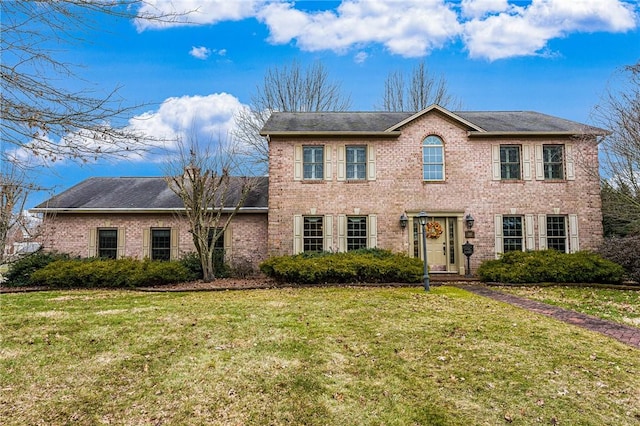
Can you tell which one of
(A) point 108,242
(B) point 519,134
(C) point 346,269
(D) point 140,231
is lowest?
(C) point 346,269

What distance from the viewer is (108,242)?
49.1 feet

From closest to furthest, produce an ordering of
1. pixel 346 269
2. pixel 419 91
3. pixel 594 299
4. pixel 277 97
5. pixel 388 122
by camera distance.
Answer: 1. pixel 594 299
2. pixel 346 269
3. pixel 388 122
4. pixel 277 97
5. pixel 419 91

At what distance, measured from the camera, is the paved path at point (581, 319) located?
618 cm

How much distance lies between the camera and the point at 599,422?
3.63m

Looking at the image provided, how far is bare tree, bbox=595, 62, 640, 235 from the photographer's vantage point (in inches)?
467

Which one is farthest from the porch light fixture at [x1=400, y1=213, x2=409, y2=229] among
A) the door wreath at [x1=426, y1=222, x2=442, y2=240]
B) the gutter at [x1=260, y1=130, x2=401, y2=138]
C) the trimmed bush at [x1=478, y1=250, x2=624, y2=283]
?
the trimmed bush at [x1=478, y1=250, x2=624, y2=283]

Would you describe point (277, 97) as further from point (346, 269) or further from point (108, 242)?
point (346, 269)

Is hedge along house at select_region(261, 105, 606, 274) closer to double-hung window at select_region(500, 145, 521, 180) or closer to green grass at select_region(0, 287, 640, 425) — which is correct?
double-hung window at select_region(500, 145, 521, 180)

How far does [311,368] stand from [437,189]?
10.7 meters

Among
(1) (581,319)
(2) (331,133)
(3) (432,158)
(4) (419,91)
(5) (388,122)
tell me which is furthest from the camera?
(4) (419,91)

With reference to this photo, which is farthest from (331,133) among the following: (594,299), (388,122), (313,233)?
(594,299)

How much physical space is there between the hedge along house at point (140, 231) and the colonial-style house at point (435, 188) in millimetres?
611

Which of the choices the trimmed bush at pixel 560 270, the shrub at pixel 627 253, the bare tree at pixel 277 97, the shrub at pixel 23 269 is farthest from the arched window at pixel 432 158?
the shrub at pixel 23 269

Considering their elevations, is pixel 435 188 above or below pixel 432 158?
below
